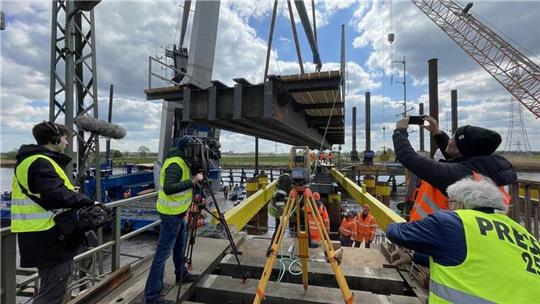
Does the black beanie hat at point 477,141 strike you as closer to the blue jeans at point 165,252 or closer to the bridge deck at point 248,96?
the blue jeans at point 165,252

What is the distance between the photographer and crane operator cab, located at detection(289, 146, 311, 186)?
3309 mm

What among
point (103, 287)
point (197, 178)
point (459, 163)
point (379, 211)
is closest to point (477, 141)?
Answer: point (459, 163)

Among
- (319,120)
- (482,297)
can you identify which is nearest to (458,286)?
(482,297)

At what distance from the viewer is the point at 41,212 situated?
2.36 meters

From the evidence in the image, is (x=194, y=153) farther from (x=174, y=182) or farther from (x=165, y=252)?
(x=165, y=252)

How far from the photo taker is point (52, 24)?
6.88m

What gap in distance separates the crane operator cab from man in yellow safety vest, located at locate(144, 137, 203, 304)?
110cm

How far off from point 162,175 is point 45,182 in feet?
3.57

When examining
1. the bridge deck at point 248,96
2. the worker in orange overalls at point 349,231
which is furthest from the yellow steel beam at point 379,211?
the bridge deck at point 248,96

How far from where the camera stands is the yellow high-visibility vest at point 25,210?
2.32m

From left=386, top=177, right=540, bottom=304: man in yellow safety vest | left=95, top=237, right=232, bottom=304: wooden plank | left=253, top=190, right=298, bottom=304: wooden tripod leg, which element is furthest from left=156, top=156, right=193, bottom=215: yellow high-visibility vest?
left=386, top=177, right=540, bottom=304: man in yellow safety vest

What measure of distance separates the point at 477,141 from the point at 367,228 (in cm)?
732

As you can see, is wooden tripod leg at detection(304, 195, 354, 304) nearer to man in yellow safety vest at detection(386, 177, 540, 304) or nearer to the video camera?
man in yellow safety vest at detection(386, 177, 540, 304)

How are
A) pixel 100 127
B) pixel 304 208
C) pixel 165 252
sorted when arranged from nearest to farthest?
1. pixel 165 252
2. pixel 304 208
3. pixel 100 127
